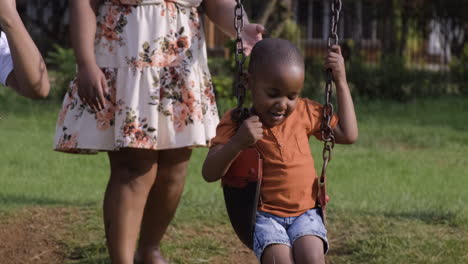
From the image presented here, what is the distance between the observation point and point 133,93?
144 inches

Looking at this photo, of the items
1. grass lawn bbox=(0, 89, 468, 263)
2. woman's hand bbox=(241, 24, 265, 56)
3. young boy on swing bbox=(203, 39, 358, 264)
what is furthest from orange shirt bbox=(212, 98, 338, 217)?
grass lawn bbox=(0, 89, 468, 263)

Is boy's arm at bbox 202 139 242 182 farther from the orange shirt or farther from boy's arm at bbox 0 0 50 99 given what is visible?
boy's arm at bbox 0 0 50 99

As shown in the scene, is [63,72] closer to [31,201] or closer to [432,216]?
[31,201]

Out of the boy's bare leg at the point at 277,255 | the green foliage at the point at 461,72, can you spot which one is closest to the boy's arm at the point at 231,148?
the boy's bare leg at the point at 277,255

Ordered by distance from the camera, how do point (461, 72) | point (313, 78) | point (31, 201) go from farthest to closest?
point (461, 72)
point (313, 78)
point (31, 201)

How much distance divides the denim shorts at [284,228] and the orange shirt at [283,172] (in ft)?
0.07

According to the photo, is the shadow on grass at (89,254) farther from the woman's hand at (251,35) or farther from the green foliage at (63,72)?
the green foliage at (63,72)

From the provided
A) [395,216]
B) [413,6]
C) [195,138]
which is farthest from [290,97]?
[413,6]

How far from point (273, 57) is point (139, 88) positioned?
31.0 inches

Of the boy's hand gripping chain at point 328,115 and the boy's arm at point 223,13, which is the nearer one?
the boy's hand gripping chain at point 328,115

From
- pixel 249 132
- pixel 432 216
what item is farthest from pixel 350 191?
pixel 249 132

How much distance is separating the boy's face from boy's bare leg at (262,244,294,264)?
458mm

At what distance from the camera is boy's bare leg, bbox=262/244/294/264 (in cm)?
307

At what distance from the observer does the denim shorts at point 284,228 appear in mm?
3111
